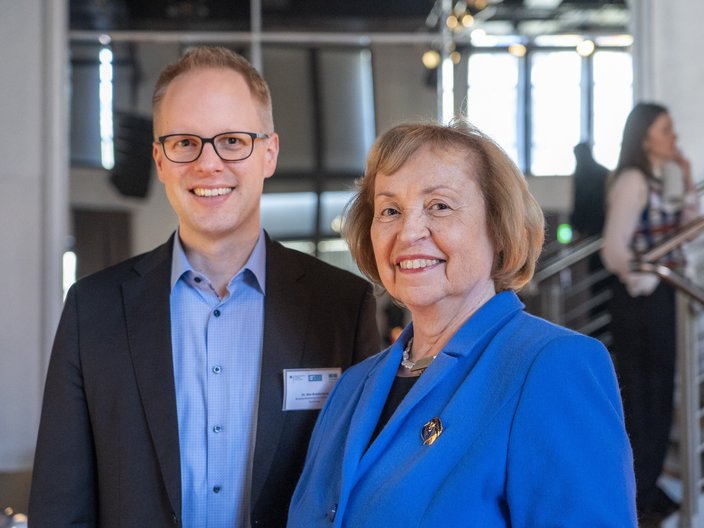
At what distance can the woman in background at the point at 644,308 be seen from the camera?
4.62m

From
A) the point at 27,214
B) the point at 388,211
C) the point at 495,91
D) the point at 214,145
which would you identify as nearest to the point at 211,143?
the point at 214,145

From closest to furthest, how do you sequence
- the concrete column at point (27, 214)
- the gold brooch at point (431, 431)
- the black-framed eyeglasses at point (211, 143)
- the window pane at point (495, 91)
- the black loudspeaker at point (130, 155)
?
1. the gold brooch at point (431, 431)
2. the black-framed eyeglasses at point (211, 143)
3. the concrete column at point (27, 214)
4. the black loudspeaker at point (130, 155)
5. the window pane at point (495, 91)

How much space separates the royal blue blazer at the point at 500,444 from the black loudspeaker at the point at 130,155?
199 inches

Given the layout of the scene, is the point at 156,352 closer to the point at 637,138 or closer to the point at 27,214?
the point at 637,138

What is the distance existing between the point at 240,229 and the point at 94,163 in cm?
471

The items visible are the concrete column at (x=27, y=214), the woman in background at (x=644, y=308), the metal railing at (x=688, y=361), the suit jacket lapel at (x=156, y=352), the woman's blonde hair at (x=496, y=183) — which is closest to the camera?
the woman's blonde hair at (x=496, y=183)

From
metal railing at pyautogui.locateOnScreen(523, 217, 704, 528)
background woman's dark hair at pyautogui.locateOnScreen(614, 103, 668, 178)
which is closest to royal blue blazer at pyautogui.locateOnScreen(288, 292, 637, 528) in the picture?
metal railing at pyautogui.locateOnScreen(523, 217, 704, 528)

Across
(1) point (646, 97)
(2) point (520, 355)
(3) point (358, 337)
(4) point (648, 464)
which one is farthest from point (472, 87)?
(2) point (520, 355)

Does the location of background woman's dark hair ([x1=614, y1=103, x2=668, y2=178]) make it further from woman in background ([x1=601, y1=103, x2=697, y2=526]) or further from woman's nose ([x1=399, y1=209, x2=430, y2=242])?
woman's nose ([x1=399, y1=209, x2=430, y2=242])

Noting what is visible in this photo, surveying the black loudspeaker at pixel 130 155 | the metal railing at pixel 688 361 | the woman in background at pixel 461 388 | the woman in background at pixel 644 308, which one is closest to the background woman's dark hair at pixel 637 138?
the woman in background at pixel 644 308

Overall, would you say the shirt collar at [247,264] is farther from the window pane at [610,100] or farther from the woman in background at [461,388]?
the window pane at [610,100]

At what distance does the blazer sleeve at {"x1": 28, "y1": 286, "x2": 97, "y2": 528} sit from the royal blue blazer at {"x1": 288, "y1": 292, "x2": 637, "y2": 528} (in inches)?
21.3

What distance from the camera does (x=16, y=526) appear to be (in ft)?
8.64

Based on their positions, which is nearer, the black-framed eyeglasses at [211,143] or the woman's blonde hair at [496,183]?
the woman's blonde hair at [496,183]
